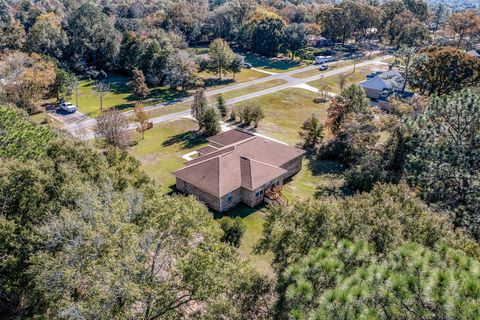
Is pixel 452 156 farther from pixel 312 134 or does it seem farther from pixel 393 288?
pixel 312 134

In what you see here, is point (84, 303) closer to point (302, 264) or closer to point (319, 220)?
point (302, 264)

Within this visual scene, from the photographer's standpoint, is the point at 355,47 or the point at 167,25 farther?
the point at 355,47

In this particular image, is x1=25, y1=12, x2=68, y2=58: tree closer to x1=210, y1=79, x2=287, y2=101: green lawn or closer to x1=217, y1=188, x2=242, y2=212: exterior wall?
x1=210, y1=79, x2=287, y2=101: green lawn

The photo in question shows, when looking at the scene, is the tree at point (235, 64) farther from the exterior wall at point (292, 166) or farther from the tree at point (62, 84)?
the exterior wall at point (292, 166)

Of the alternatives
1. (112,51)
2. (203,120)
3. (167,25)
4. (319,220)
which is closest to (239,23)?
(167,25)

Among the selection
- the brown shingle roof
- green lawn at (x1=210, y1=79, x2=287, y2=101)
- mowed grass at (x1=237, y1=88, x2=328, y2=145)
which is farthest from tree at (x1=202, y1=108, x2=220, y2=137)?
green lawn at (x1=210, y1=79, x2=287, y2=101)
